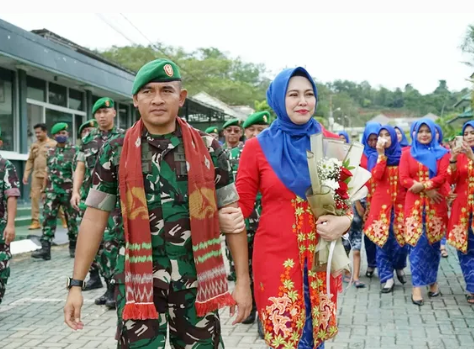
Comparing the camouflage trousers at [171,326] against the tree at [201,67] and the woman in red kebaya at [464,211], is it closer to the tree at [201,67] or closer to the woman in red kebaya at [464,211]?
the woman in red kebaya at [464,211]

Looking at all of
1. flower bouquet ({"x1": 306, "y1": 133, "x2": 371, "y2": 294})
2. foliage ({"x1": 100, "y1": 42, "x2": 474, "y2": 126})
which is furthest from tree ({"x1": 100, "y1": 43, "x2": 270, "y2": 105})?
flower bouquet ({"x1": 306, "y1": 133, "x2": 371, "y2": 294})

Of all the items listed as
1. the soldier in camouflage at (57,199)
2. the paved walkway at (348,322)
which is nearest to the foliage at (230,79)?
the paved walkway at (348,322)

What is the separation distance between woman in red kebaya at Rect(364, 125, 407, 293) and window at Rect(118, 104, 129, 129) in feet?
51.4

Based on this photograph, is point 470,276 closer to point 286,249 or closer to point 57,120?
point 286,249

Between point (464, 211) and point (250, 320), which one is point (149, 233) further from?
point (464, 211)

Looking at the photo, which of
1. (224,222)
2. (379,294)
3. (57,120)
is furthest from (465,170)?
(57,120)

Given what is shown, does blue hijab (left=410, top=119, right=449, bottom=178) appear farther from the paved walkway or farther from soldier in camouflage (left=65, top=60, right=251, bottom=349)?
soldier in camouflage (left=65, top=60, right=251, bottom=349)

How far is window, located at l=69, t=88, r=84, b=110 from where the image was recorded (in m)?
17.6

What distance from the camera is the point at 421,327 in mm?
5789

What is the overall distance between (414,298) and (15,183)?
Answer: 4.58m

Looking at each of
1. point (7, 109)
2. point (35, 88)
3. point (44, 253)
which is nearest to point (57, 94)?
point (35, 88)

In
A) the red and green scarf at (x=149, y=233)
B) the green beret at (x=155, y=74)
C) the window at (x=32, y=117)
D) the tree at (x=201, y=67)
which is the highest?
the tree at (x=201, y=67)

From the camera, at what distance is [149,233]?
2873 millimetres

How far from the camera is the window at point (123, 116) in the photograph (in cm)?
2197
